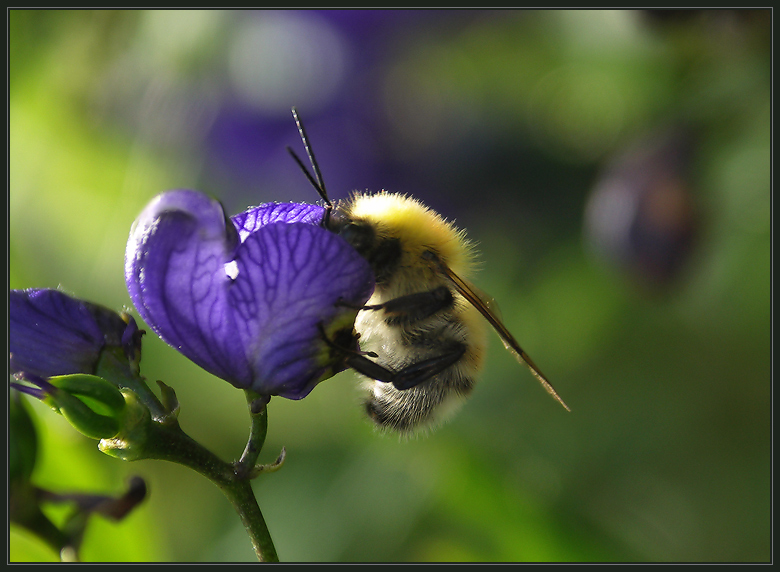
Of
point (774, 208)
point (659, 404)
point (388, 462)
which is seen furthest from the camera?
point (659, 404)

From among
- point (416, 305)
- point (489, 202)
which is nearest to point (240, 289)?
point (416, 305)

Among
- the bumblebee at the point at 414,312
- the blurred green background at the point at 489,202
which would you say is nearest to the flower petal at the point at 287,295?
the bumblebee at the point at 414,312

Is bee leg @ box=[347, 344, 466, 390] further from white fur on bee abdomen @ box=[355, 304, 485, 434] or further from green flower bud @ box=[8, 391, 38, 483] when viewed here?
green flower bud @ box=[8, 391, 38, 483]

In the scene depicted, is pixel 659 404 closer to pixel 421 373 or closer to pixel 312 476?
pixel 312 476

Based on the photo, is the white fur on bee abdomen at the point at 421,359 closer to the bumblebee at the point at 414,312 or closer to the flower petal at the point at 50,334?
the bumblebee at the point at 414,312

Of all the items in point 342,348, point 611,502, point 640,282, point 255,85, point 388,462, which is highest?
point 255,85

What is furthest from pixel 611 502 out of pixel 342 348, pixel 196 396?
pixel 342 348

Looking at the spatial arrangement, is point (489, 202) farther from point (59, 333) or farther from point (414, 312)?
point (59, 333)
